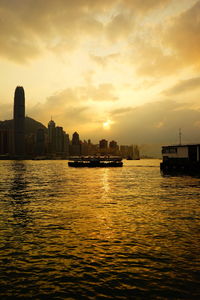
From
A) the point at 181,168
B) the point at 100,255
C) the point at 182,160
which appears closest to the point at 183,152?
the point at 182,160

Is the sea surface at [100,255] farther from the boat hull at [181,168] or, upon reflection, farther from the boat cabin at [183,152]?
the boat cabin at [183,152]

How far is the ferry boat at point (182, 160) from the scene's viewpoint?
91.1 metres

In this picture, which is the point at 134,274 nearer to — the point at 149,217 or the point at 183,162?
the point at 149,217

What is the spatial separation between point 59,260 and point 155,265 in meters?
4.94

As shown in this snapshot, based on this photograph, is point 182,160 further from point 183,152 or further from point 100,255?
point 100,255

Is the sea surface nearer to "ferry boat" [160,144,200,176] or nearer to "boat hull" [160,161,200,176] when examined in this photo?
"boat hull" [160,161,200,176]

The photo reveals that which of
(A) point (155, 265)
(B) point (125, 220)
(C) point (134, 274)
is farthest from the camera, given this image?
(B) point (125, 220)

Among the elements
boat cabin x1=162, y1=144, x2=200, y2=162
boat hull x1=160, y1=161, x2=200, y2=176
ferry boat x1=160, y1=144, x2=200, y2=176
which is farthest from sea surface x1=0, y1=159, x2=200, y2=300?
boat cabin x1=162, y1=144, x2=200, y2=162

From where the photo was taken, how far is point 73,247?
16.8 meters

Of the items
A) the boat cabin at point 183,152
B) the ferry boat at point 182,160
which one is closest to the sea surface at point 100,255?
the ferry boat at point 182,160

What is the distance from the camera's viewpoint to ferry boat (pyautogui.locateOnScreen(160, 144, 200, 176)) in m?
91.1

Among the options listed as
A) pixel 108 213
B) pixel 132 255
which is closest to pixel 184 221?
pixel 108 213

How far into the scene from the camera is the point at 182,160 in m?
96.1

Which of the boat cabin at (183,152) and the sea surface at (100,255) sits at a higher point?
the boat cabin at (183,152)
